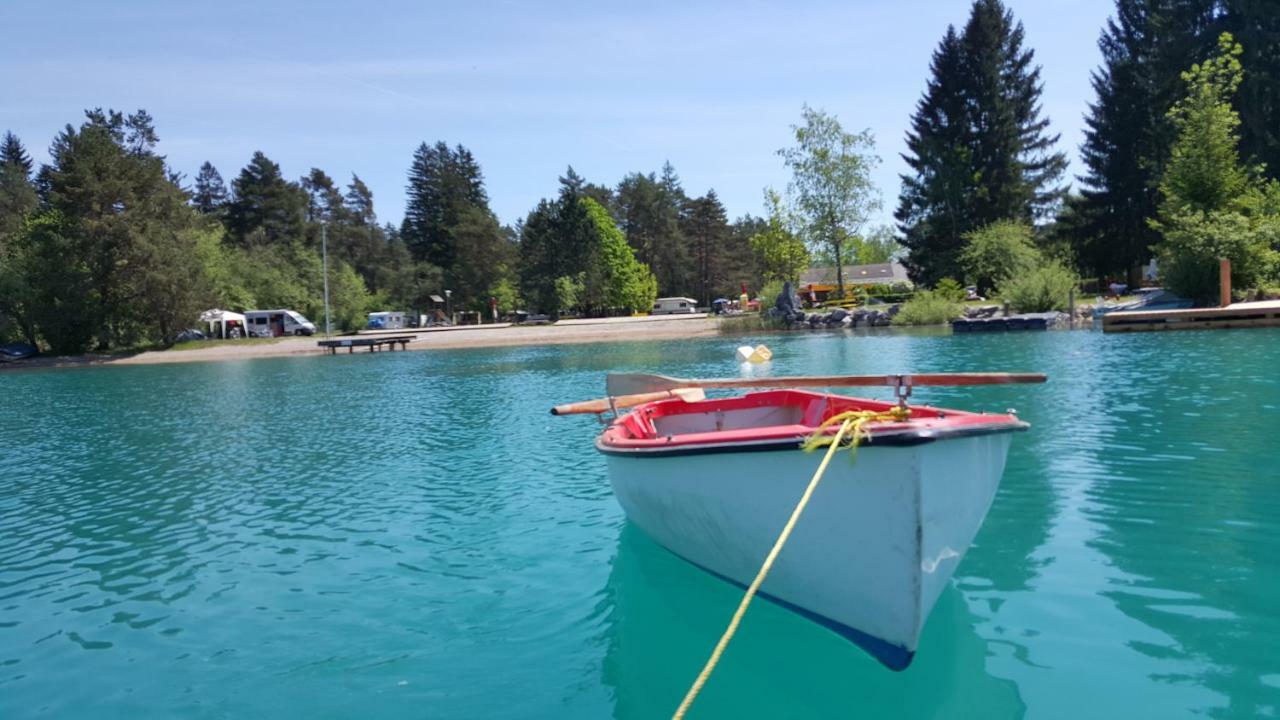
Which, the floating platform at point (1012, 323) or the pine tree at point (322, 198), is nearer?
the floating platform at point (1012, 323)

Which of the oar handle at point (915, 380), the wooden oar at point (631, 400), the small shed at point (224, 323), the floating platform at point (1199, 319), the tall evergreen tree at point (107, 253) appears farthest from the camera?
the small shed at point (224, 323)

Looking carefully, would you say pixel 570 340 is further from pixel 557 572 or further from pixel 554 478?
pixel 557 572

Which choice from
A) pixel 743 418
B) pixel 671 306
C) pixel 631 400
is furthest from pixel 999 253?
pixel 631 400

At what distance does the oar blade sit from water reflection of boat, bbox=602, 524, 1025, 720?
3.70m

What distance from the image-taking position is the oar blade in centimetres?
1051

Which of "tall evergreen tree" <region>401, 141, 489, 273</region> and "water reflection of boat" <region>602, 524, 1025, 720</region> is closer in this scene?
"water reflection of boat" <region>602, 524, 1025, 720</region>

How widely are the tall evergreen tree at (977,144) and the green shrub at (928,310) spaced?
6529 mm

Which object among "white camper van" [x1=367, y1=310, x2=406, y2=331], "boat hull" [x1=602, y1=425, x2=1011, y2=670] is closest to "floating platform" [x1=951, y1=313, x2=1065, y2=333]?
"boat hull" [x1=602, y1=425, x2=1011, y2=670]

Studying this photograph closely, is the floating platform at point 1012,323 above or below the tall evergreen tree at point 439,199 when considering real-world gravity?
below

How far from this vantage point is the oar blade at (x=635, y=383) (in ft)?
34.5

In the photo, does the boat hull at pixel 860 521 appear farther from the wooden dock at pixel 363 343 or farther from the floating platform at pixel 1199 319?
the wooden dock at pixel 363 343

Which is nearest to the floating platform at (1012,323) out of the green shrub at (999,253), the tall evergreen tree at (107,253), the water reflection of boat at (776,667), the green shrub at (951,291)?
the green shrub at (951,291)

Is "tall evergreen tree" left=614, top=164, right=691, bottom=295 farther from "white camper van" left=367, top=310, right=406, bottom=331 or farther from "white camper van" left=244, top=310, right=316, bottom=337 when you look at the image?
"white camper van" left=244, top=310, right=316, bottom=337

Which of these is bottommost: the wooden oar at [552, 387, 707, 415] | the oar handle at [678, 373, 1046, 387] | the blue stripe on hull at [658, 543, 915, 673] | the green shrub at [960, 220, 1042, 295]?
the blue stripe on hull at [658, 543, 915, 673]
